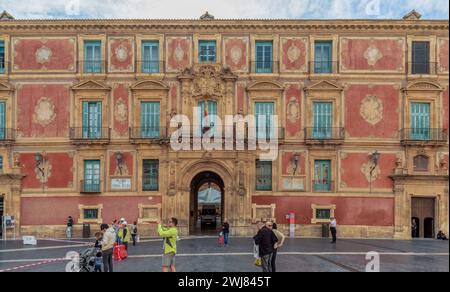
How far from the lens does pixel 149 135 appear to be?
1169 inches

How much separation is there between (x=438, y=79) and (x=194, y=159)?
1632 cm

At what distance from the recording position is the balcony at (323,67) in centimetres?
2969

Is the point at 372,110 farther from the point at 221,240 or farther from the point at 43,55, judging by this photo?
the point at 43,55

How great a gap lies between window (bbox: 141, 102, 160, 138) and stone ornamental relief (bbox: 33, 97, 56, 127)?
19.1 ft

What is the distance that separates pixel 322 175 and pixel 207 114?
8.38 meters

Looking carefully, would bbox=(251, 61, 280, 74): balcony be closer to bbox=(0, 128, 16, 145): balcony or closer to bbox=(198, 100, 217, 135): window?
bbox=(198, 100, 217, 135): window

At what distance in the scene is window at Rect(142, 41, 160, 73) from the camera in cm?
3003

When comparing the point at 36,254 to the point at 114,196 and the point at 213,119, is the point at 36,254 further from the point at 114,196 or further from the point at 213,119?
the point at 213,119

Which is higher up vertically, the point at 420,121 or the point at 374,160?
the point at 420,121

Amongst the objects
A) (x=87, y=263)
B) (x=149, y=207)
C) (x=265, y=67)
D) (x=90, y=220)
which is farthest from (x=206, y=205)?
(x=87, y=263)
